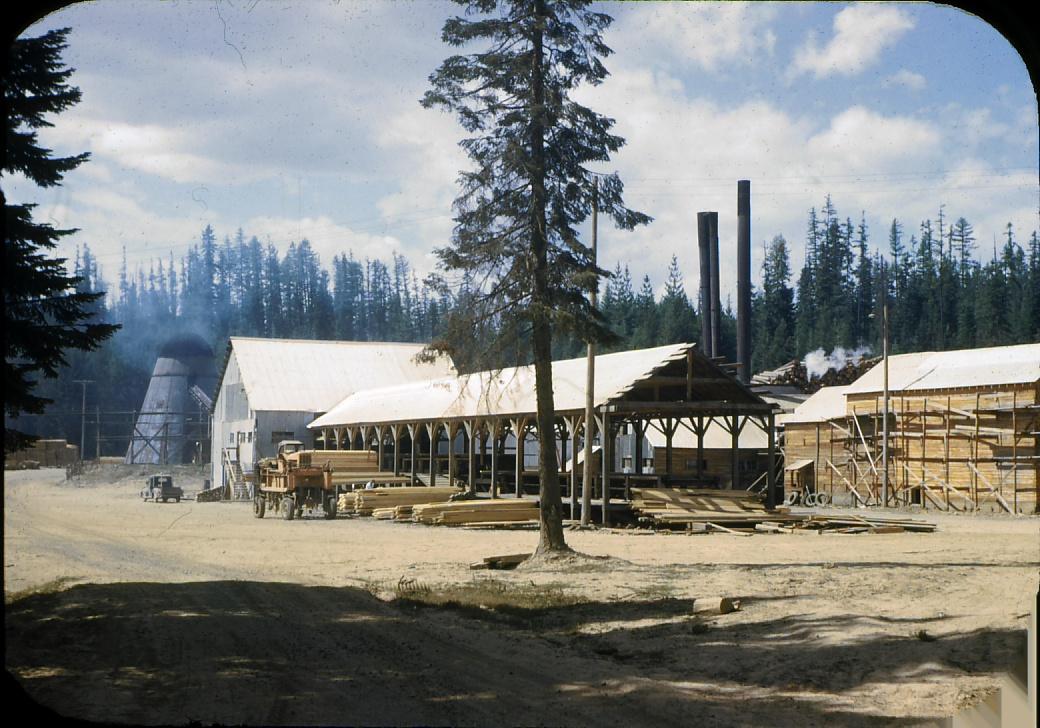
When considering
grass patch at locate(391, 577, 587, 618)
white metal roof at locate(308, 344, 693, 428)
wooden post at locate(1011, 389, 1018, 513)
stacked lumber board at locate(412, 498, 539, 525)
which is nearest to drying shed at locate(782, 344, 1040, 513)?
wooden post at locate(1011, 389, 1018, 513)

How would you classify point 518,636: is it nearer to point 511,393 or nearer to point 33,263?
point 33,263

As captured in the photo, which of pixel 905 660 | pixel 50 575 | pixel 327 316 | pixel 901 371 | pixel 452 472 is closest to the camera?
pixel 905 660

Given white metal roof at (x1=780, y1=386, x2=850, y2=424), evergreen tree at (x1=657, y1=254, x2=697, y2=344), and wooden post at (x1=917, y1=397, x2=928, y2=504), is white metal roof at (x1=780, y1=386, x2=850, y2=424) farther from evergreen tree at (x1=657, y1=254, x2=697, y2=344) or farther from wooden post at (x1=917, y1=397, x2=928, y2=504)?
evergreen tree at (x1=657, y1=254, x2=697, y2=344)

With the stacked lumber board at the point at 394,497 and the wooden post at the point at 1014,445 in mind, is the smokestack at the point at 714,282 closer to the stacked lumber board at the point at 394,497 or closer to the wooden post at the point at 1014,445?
the wooden post at the point at 1014,445

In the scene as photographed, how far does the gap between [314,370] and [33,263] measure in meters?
40.3

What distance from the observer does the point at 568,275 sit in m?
18.8

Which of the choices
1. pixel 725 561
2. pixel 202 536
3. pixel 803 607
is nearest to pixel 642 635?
pixel 803 607

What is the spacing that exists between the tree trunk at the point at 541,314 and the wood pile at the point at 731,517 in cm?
877

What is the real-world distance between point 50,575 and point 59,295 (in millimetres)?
5416

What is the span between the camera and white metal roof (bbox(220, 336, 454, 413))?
4941cm

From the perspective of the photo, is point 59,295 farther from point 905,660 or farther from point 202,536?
point 202,536

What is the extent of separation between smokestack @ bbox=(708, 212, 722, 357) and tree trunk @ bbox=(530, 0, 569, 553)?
36.4 meters

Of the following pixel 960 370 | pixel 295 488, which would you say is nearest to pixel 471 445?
pixel 295 488

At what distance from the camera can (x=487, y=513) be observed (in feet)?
97.9
